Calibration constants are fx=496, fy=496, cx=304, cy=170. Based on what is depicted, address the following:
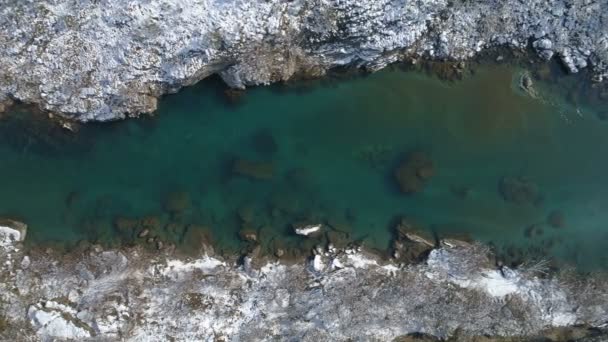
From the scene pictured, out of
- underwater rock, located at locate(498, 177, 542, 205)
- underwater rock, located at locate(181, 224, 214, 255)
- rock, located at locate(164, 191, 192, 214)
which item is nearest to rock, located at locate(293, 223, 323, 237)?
underwater rock, located at locate(181, 224, 214, 255)

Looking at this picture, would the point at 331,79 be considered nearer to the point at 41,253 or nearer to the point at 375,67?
the point at 375,67

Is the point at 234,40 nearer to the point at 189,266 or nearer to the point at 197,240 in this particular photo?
the point at 197,240

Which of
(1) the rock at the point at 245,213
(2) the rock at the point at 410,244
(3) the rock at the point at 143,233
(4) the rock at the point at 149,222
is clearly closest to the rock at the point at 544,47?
(2) the rock at the point at 410,244

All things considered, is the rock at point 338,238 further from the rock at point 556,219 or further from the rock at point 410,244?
the rock at point 556,219

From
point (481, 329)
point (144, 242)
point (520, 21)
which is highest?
point (520, 21)

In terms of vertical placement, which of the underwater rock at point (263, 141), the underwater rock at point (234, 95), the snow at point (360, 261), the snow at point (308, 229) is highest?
the underwater rock at point (234, 95)

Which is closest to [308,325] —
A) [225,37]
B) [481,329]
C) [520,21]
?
[481,329]

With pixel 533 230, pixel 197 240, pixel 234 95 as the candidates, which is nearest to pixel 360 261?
pixel 197 240
